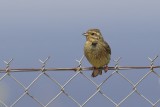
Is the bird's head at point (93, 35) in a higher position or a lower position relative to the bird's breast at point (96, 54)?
higher

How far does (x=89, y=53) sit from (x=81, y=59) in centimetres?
145

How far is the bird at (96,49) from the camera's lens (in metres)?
6.18

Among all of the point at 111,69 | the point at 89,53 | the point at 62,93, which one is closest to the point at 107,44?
the point at 89,53

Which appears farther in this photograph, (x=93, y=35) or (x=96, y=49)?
(x=96, y=49)

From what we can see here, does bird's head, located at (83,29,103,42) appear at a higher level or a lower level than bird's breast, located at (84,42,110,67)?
higher

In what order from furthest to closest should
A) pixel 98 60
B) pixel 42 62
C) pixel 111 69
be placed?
pixel 98 60, pixel 111 69, pixel 42 62

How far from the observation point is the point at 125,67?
16.0 feet

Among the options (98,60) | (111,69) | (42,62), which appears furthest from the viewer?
(98,60)

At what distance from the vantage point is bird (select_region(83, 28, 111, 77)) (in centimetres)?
618

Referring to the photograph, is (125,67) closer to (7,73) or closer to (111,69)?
(111,69)

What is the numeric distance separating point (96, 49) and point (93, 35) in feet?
0.57

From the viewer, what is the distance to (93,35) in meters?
6.20

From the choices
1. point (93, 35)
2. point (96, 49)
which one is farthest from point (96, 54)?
point (93, 35)

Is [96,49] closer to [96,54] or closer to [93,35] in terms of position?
[96,54]
